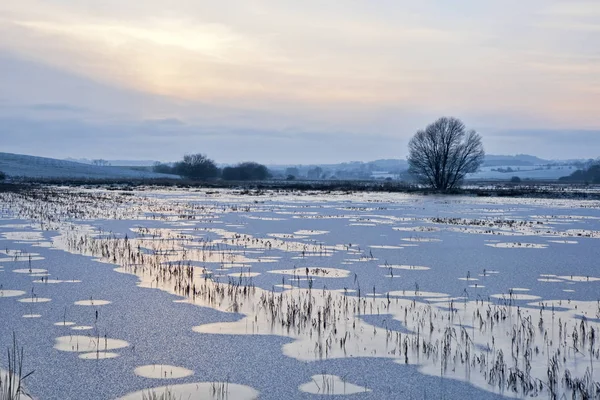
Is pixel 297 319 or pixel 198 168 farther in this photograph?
pixel 198 168

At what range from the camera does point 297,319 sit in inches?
351

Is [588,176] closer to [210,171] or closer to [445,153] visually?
[210,171]

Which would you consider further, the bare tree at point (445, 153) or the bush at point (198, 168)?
the bush at point (198, 168)

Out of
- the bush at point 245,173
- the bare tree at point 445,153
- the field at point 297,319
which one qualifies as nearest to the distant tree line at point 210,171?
the bush at point 245,173

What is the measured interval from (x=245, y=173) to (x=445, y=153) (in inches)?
2931

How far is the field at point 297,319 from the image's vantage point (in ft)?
21.0

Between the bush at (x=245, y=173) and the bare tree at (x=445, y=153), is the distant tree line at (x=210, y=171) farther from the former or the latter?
the bare tree at (x=445, y=153)

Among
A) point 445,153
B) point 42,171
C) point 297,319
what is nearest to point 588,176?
point 445,153

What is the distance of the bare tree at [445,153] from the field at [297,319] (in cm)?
5491

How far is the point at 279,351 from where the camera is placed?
746 centimetres

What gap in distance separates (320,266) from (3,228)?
12658 mm

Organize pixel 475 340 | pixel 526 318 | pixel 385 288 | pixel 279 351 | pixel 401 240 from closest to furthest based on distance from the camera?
1. pixel 279 351
2. pixel 475 340
3. pixel 526 318
4. pixel 385 288
5. pixel 401 240

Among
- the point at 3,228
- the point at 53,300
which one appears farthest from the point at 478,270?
the point at 3,228

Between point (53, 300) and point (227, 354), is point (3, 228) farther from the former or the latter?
point (227, 354)
